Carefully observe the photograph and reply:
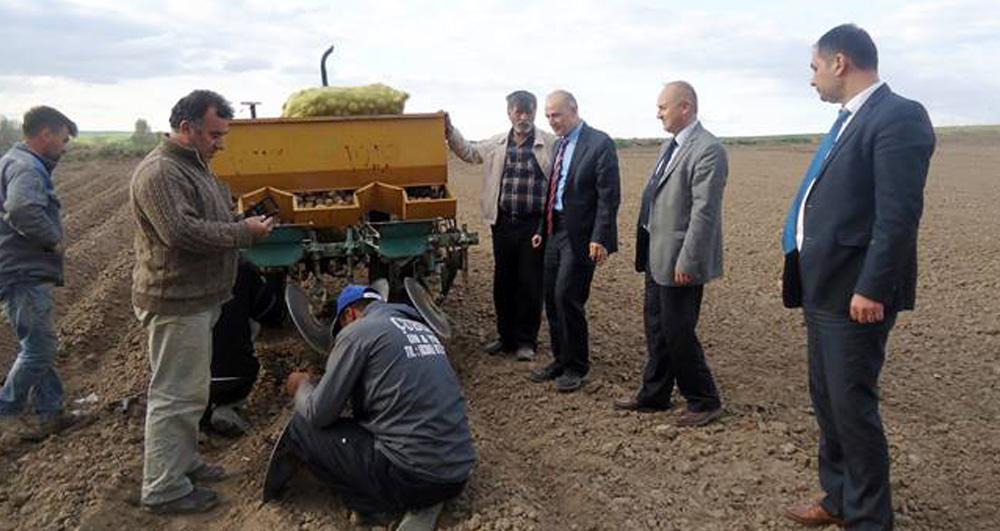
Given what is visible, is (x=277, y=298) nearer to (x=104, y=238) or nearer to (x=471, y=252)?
(x=471, y=252)

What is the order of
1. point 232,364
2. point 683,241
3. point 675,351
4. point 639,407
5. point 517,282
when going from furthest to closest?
point 517,282
point 639,407
point 232,364
point 675,351
point 683,241

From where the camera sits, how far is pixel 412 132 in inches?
241

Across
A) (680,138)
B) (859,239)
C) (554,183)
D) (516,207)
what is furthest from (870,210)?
(516,207)

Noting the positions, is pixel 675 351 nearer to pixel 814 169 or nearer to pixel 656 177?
pixel 656 177

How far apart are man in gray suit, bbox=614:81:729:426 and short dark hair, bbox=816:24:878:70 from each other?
132 centimetres

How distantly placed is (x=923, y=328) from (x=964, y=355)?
0.83 metres

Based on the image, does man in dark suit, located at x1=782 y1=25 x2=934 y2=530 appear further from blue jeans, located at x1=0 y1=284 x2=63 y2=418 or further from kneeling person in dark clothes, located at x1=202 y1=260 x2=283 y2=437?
blue jeans, located at x1=0 y1=284 x2=63 y2=418

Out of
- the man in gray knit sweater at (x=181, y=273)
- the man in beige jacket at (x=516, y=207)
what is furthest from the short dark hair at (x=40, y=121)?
the man in beige jacket at (x=516, y=207)

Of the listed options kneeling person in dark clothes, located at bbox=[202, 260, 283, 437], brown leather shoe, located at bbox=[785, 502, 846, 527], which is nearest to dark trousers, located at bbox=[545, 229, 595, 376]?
kneeling person in dark clothes, located at bbox=[202, 260, 283, 437]

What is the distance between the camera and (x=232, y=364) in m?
5.18

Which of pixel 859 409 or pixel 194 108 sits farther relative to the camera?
pixel 194 108

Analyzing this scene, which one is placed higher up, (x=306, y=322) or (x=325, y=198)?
(x=325, y=198)

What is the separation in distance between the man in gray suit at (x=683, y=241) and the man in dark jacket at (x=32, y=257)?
3.55 meters

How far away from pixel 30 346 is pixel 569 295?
334cm
